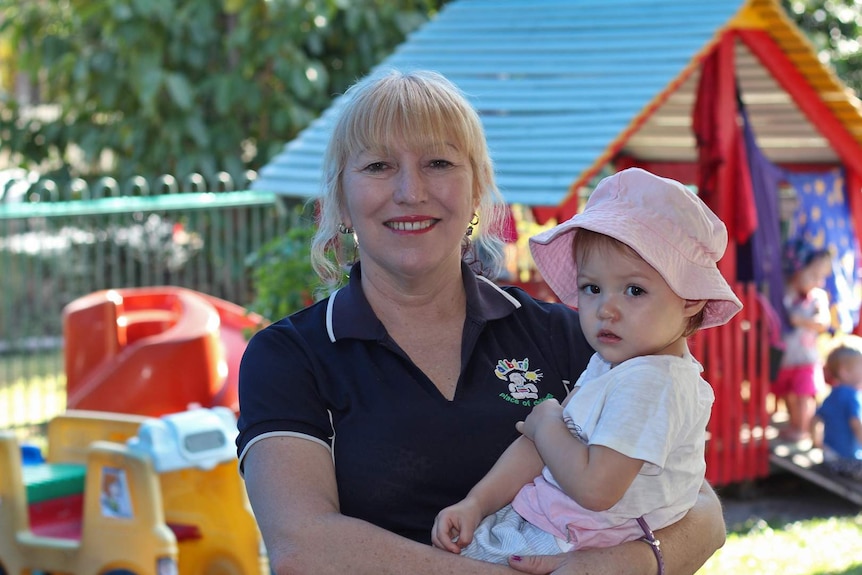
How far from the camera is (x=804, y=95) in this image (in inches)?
287

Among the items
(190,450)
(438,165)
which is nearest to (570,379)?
(438,165)

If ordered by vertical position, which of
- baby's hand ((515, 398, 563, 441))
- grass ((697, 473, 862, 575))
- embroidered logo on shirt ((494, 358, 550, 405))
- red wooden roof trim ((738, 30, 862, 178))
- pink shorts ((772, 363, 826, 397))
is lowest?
grass ((697, 473, 862, 575))

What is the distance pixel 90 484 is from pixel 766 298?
15.1 feet

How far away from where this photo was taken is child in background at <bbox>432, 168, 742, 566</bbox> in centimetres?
209

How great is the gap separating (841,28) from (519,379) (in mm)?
11828

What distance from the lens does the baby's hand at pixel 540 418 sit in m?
2.20

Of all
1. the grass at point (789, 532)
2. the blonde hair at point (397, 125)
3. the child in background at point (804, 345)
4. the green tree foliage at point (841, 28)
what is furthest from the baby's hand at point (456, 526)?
the green tree foliage at point (841, 28)

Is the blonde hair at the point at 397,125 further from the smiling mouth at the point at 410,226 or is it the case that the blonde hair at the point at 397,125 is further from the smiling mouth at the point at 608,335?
the smiling mouth at the point at 608,335

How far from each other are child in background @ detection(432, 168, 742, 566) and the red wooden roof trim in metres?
4.96

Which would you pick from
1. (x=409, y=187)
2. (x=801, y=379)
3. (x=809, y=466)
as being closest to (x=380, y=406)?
(x=409, y=187)

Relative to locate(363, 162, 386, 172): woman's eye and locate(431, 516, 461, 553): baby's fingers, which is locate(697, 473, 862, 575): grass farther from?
locate(363, 162, 386, 172): woman's eye

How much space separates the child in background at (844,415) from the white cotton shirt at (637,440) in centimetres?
492

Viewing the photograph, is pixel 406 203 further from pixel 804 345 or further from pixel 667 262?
pixel 804 345

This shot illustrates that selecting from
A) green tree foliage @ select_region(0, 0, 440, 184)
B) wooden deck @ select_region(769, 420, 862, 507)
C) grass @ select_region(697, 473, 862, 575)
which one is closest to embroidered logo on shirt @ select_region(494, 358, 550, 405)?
grass @ select_region(697, 473, 862, 575)
